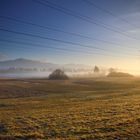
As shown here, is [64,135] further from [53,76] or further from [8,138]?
[53,76]

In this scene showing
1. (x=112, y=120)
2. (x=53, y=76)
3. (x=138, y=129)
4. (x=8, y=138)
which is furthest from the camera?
(x=53, y=76)

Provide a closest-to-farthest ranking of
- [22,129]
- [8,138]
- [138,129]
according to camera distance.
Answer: [8,138], [138,129], [22,129]

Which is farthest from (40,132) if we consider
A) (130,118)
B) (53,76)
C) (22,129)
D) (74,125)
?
(53,76)

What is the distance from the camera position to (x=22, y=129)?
18.6 meters

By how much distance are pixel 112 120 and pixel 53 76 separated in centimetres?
16406

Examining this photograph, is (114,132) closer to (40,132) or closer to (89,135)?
(89,135)

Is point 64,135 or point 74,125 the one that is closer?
point 64,135

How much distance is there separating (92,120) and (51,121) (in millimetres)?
4192

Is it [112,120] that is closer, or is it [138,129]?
[138,129]

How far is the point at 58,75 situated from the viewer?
183875 millimetres

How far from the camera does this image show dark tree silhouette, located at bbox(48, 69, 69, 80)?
182512 mm

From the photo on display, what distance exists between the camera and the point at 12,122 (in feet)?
71.3

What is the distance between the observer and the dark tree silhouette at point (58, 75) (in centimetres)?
18251

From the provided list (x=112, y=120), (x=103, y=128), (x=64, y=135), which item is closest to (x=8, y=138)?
(x=64, y=135)
